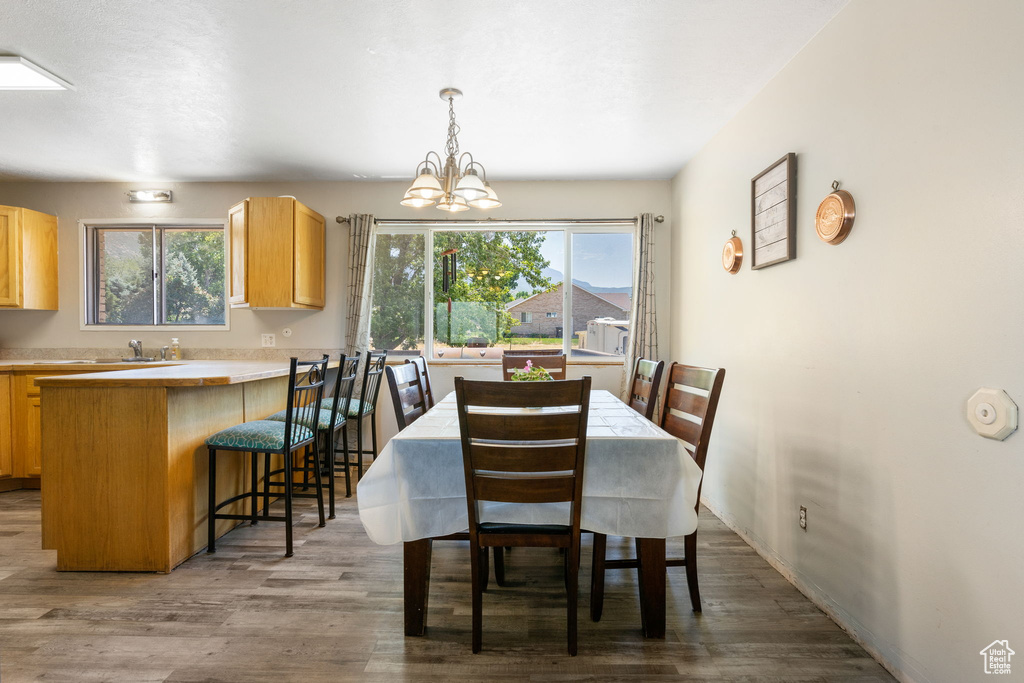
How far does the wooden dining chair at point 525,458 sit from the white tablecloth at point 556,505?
0.21ft

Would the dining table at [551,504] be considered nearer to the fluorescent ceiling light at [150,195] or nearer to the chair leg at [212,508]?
the chair leg at [212,508]

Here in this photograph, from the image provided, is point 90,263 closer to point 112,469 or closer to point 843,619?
point 112,469

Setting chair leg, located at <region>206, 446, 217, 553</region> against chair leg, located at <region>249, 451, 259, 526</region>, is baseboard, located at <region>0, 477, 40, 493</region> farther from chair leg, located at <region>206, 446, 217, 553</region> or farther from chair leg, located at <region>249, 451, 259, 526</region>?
chair leg, located at <region>206, 446, 217, 553</region>

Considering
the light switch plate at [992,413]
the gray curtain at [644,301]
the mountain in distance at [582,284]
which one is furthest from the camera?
the mountain in distance at [582,284]

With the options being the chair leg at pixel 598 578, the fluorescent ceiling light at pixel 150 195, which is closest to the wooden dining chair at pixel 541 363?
the chair leg at pixel 598 578

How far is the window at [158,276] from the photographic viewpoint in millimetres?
4488

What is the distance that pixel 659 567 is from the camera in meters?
1.78

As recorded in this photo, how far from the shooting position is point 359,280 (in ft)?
14.1

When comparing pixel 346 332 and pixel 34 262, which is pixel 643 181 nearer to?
pixel 346 332

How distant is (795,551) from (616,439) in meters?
1.27

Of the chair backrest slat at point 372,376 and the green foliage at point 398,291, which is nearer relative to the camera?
the chair backrest slat at point 372,376

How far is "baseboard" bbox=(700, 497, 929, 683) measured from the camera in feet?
5.23

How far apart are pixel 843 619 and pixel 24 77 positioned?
4570 mm

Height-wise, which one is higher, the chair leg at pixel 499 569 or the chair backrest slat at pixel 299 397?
the chair backrest slat at pixel 299 397
